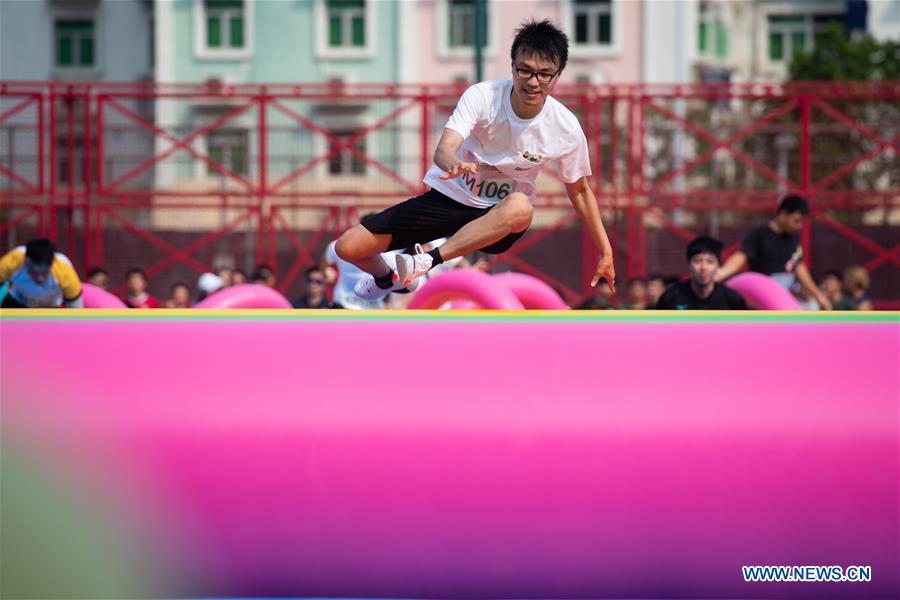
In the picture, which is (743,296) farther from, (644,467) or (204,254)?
(204,254)

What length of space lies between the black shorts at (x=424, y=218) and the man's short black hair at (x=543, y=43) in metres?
0.94

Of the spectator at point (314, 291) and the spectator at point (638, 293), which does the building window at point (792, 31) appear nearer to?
the spectator at point (638, 293)

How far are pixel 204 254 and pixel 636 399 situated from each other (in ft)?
49.5

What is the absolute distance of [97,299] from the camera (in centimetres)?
830

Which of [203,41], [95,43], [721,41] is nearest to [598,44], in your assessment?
[721,41]

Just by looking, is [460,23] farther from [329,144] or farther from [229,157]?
[229,157]

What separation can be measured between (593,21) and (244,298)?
101ft

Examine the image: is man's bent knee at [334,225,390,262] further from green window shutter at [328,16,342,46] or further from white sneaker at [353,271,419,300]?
green window shutter at [328,16,342,46]

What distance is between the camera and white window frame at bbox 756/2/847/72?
136ft

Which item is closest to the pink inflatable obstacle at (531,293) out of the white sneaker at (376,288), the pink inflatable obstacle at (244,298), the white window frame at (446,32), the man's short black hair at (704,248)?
the man's short black hair at (704,248)

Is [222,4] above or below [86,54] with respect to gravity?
above

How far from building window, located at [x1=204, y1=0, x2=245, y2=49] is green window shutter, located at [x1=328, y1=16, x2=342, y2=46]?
239 cm

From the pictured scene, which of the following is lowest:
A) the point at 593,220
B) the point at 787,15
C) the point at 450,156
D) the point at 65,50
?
the point at 593,220

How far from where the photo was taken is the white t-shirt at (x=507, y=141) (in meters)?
5.84
